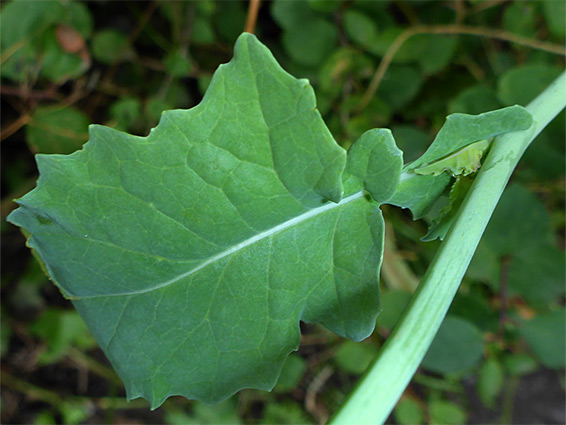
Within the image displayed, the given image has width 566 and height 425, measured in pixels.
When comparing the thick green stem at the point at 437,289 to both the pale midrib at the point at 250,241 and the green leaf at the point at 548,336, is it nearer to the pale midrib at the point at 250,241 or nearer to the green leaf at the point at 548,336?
the pale midrib at the point at 250,241

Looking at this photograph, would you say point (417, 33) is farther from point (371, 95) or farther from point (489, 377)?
point (489, 377)

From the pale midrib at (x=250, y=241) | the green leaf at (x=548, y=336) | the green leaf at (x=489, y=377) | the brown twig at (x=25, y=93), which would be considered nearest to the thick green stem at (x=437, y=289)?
the pale midrib at (x=250, y=241)

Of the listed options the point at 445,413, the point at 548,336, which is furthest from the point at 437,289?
the point at 445,413

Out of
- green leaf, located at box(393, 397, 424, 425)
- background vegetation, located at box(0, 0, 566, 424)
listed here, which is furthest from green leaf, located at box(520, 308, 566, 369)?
green leaf, located at box(393, 397, 424, 425)

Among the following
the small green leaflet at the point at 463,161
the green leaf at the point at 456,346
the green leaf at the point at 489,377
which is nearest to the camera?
the small green leaflet at the point at 463,161

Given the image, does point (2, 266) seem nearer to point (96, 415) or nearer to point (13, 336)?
point (13, 336)

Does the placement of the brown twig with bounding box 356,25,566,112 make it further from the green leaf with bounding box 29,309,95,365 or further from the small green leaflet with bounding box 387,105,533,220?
the green leaf with bounding box 29,309,95,365

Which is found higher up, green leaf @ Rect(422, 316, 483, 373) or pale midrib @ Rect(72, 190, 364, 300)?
pale midrib @ Rect(72, 190, 364, 300)
